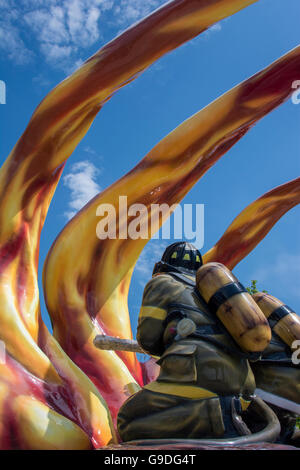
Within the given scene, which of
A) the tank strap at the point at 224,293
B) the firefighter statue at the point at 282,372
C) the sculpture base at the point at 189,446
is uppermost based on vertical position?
the tank strap at the point at 224,293

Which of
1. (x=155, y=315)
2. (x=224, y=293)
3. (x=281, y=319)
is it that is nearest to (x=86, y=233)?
(x=155, y=315)

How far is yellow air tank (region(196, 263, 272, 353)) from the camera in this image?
136 inches

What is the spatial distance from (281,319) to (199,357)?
1151 millimetres

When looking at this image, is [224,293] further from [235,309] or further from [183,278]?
[183,278]

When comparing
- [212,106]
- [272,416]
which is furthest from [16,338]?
[212,106]

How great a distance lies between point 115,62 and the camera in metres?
5.75

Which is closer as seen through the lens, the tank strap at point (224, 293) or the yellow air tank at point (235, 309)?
the yellow air tank at point (235, 309)

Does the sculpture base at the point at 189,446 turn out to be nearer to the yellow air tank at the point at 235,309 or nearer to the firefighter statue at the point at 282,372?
the yellow air tank at the point at 235,309

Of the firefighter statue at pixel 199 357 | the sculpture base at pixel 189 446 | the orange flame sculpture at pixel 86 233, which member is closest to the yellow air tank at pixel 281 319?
the firefighter statue at pixel 199 357

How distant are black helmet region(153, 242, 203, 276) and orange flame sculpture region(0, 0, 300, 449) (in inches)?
68.0

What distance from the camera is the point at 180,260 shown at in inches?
168

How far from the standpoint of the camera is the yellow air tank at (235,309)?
3.45 m

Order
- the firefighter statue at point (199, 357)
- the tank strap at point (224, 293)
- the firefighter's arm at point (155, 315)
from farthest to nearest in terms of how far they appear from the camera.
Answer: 1. the firefighter's arm at point (155, 315)
2. the tank strap at point (224, 293)
3. the firefighter statue at point (199, 357)
